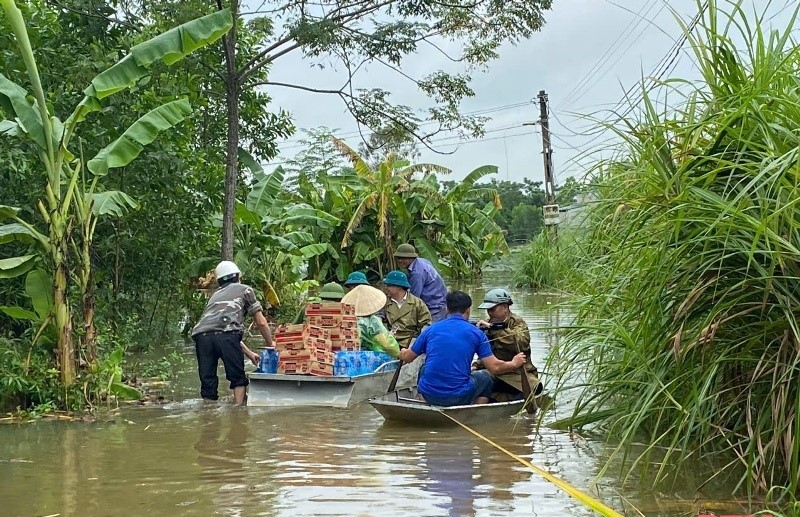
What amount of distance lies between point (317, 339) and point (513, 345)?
7.53ft

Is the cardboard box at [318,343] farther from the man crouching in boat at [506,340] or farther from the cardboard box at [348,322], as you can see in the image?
the man crouching in boat at [506,340]

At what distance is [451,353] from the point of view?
915 centimetres

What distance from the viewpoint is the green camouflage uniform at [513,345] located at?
975 centimetres

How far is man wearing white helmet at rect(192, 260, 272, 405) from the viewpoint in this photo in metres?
10.8

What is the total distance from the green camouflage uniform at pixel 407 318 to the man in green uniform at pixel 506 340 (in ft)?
7.46

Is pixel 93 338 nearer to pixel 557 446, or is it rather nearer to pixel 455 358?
pixel 455 358

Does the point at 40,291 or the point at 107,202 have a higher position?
the point at 107,202

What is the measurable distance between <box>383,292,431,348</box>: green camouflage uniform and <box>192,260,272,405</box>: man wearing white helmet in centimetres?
195

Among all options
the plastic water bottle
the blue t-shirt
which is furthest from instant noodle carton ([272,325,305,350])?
the blue t-shirt

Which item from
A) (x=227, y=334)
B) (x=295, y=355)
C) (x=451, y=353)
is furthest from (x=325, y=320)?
(x=451, y=353)

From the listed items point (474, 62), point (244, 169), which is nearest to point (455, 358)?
point (474, 62)

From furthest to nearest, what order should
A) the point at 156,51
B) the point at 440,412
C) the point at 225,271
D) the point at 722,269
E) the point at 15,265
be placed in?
the point at 225,271 → the point at 156,51 → the point at 15,265 → the point at 440,412 → the point at 722,269

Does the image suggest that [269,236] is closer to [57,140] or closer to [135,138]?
[135,138]

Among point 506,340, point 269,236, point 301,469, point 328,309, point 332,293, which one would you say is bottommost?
point 301,469
